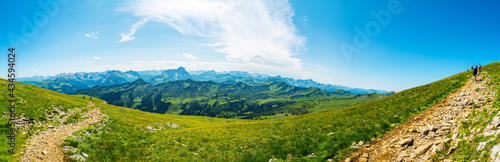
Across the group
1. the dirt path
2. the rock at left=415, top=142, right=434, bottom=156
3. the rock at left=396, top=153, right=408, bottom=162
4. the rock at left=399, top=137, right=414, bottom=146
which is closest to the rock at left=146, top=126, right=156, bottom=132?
the dirt path

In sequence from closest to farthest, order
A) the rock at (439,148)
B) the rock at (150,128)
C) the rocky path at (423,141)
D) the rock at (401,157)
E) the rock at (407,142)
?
the rock at (439,148), the rocky path at (423,141), the rock at (401,157), the rock at (407,142), the rock at (150,128)

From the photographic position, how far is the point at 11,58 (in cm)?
2298

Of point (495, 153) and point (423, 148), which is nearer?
point (495, 153)

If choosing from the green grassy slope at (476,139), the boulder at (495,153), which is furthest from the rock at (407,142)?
the boulder at (495,153)

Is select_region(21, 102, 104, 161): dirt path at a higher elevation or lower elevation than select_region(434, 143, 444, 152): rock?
lower

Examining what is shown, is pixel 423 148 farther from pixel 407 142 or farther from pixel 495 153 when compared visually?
pixel 495 153

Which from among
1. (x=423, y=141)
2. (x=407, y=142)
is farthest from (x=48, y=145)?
(x=423, y=141)

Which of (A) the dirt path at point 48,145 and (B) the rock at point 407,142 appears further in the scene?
(A) the dirt path at point 48,145

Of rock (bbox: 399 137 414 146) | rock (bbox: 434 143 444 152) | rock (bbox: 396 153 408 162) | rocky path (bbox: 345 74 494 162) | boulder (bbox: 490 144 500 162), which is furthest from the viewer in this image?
rock (bbox: 399 137 414 146)

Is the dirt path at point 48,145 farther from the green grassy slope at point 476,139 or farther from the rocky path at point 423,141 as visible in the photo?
the green grassy slope at point 476,139

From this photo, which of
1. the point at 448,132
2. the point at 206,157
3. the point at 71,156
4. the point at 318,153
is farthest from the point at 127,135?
the point at 448,132

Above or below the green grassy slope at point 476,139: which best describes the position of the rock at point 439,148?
below

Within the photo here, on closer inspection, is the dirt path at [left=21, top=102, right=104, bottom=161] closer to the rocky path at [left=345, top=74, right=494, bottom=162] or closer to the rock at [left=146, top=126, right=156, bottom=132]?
the rock at [left=146, top=126, right=156, bottom=132]

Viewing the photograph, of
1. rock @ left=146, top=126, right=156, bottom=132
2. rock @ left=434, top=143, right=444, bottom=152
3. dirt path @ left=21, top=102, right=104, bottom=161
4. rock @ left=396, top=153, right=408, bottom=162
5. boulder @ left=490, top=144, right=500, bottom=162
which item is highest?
boulder @ left=490, top=144, right=500, bottom=162
